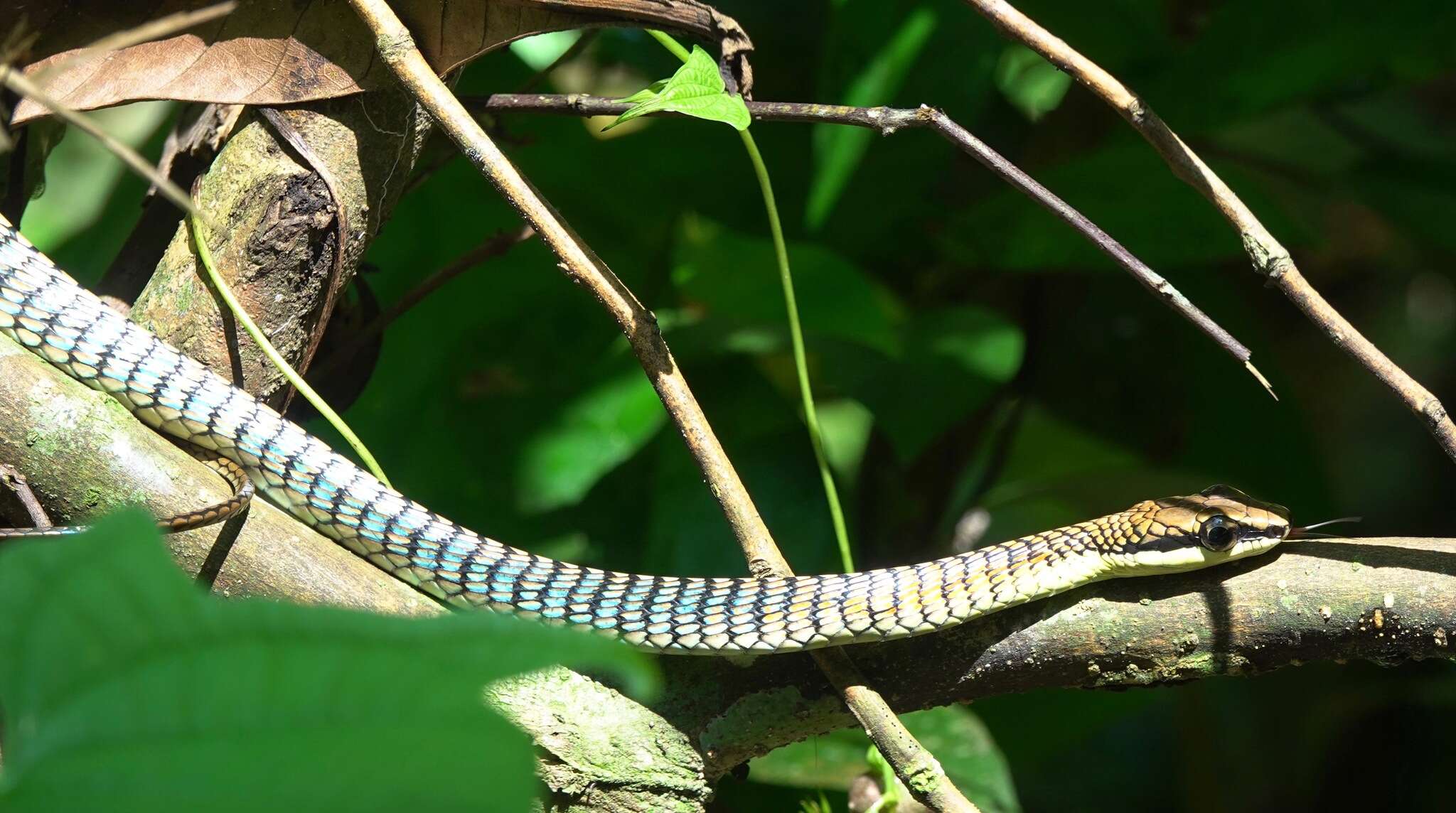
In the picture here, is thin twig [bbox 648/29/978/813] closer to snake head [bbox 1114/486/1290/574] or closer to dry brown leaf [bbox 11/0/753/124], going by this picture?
dry brown leaf [bbox 11/0/753/124]

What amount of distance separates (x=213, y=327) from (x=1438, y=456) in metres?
4.40

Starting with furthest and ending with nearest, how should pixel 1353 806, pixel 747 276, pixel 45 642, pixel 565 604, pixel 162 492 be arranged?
pixel 1353 806
pixel 747 276
pixel 565 604
pixel 162 492
pixel 45 642

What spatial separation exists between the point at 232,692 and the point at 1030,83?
2.33 metres

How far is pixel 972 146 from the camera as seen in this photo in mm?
1319

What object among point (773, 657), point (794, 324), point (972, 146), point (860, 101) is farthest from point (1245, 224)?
point (860, 101)

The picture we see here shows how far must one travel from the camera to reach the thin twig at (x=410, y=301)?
5.65 feet

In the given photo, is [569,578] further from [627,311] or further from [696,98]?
[696,98]

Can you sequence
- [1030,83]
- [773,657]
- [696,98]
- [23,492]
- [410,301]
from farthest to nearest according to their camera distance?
[1030,83] < [410,301] < [773,657] < [696,98] < [23,492]

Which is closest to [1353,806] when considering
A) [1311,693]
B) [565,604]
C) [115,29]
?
[1311,693]

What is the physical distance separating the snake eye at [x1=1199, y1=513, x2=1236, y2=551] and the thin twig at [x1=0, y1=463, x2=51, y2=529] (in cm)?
134

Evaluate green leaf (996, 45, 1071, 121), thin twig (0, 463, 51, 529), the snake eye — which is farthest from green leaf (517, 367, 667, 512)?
green leaf (996, 45, 1071, 121)

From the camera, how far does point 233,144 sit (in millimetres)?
1438

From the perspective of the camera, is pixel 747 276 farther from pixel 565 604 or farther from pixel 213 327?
pixel 213 327

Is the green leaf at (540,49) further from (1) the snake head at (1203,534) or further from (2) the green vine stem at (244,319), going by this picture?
(1) the snake head at (1203,534)
